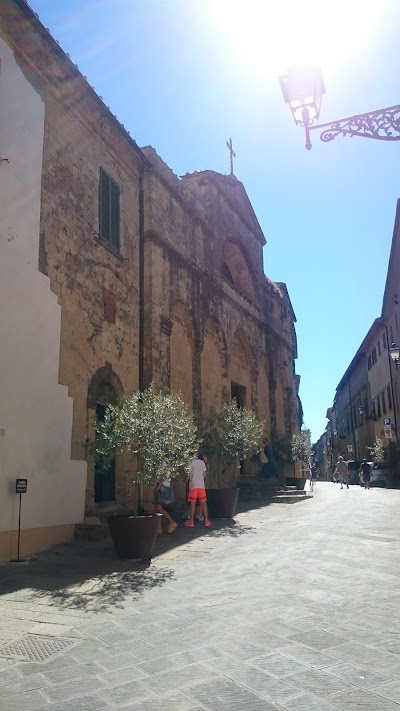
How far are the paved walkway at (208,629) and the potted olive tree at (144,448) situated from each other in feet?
1.18

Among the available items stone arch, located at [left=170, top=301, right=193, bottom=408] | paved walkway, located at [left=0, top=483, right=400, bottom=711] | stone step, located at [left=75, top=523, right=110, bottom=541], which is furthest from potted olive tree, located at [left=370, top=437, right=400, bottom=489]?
stone step, located at [left=75, top=523, right=110, bottom=541]

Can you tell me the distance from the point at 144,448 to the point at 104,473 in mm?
3560

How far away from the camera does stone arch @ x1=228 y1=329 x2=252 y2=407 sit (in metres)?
21.1

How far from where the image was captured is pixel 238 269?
2383 cm

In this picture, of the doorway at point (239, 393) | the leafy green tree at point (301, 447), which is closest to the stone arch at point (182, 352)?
the doorway at point (239, 393)

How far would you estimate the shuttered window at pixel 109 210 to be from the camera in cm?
1216

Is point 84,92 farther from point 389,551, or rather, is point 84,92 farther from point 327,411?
point 327,411

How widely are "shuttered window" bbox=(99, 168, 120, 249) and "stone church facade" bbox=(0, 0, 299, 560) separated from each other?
1.5 inches

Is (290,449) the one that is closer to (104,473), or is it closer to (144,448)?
(104,473)

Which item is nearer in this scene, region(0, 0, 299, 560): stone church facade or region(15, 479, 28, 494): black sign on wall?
region(15, 479, 28, 494): black sign on wall

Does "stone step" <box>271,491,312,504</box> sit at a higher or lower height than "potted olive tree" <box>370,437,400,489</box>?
lower

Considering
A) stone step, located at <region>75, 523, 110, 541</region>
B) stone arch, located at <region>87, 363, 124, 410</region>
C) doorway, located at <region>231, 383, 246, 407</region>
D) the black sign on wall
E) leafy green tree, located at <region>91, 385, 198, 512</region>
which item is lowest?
stone step, located at <region>75, 523, 110, 541</region>

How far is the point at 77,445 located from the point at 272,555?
4105 millimetres

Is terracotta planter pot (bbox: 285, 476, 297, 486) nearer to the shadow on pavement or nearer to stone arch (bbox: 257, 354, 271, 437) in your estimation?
stone arch (bbox: 257, 354, 271, 437)
